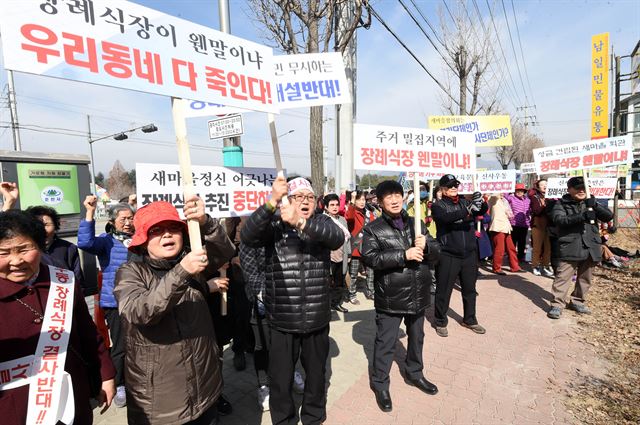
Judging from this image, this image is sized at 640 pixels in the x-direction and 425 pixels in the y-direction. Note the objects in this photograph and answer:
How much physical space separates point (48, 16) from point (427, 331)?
4978 millimetres

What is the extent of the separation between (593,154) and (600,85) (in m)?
14.6

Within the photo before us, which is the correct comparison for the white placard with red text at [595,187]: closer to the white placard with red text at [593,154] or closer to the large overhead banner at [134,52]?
the white placard with red text at [593,154]

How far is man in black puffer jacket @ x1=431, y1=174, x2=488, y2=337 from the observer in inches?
175

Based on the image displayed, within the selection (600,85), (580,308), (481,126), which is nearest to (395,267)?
(580,308)

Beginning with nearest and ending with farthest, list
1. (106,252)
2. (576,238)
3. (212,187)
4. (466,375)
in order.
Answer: (212,187) < (106,252) < (466,375) < (576,238)

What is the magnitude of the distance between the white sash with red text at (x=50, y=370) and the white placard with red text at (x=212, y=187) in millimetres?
1198

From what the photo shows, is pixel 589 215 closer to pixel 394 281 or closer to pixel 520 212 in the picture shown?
pixel 520 212

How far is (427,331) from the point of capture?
4.73 metres

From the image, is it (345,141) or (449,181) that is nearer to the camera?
(449,181)

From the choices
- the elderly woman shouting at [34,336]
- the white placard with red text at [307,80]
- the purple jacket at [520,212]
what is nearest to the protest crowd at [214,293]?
the elderly woman shouting at [34,336]

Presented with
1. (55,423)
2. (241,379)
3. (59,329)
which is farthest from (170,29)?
(241,379)

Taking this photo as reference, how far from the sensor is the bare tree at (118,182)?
197 feet

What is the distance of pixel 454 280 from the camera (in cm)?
457

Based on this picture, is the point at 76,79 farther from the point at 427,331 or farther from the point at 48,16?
the point at 427,331
